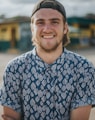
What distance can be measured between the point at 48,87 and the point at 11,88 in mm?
319

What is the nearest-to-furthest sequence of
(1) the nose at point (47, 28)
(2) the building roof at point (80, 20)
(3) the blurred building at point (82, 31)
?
(1) the nose at point (47, 28) → (3) the blurred building at point (82, 31) → (2) the building roof at point (80, 20)

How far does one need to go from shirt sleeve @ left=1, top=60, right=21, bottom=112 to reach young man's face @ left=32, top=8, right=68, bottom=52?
12.3 inches

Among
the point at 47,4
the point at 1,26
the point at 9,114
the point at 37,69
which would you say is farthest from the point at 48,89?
the point at 1,26

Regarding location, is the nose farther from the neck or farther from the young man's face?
the neck

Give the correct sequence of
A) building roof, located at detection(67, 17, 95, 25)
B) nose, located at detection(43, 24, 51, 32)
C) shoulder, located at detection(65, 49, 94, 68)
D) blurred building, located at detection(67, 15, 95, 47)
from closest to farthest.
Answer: nose, located at detection(43, 24, 51, 32)
shoulder, located at detection(65, 49, 94, 68)
blurred building, located at detection(67, 15, 95, 47)
building roof, located at detection(67, 17, 95, 25)

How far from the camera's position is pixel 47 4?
10.2 ft

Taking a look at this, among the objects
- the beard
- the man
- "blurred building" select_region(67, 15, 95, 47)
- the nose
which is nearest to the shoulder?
the man

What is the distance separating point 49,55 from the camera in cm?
313

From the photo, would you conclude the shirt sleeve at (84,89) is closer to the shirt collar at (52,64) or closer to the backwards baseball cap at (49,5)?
the shirt collar at (52,64)

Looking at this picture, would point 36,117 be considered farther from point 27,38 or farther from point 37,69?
point 27,38

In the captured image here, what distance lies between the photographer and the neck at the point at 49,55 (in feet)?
10.3

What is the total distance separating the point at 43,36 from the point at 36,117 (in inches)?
27.1

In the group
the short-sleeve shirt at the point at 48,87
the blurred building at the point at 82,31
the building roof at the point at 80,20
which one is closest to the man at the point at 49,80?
the short-sleeve shirt at the point at 48,87

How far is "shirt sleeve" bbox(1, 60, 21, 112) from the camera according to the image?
3.12 metres
